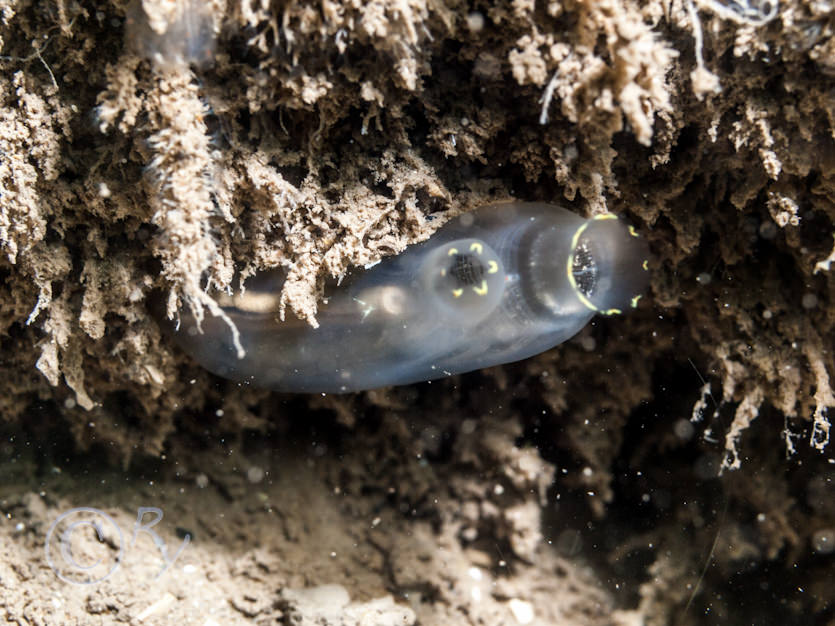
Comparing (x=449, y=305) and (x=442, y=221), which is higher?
(x=442, y=221)

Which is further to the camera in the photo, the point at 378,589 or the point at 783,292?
the point at 378,589

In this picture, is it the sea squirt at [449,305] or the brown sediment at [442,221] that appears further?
the sea squirt at [449,305]

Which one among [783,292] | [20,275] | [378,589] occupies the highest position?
[783,292]

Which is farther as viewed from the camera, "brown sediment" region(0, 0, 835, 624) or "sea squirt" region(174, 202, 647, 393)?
"sea squirt" region(174, 202, 647, 393)

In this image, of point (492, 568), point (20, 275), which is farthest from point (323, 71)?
point (492, 568)

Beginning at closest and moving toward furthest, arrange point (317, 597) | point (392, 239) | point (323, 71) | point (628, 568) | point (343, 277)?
point (323, 71) → point (392, 239) → point (343, 277) → point (317, 597) → point (628, 568)

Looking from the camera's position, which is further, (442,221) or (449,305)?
(449,305)

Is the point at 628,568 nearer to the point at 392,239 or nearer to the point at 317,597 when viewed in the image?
the point at 317,597

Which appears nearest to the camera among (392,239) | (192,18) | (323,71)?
(192,18)
